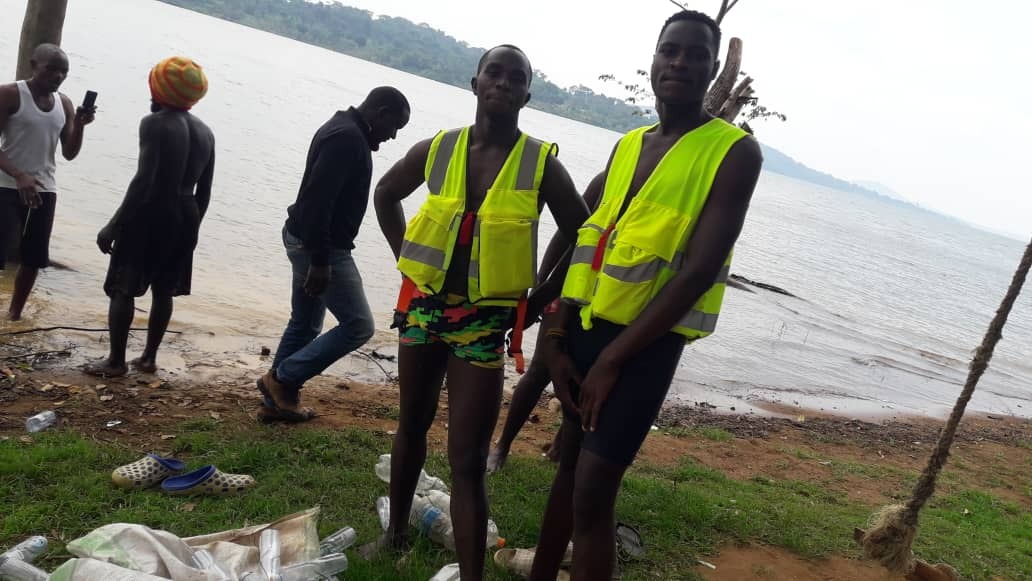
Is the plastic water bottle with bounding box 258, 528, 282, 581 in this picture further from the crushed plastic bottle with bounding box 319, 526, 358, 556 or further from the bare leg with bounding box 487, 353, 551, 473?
the bare leg with bounding box 487, 353, 551, 473

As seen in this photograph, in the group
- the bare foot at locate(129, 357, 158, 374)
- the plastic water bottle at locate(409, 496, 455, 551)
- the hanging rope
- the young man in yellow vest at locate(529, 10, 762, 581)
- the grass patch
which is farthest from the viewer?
the bare foot at locate(129, 357, 158, 374)

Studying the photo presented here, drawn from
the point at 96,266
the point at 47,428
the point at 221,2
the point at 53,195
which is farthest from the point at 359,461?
the point at 221,2

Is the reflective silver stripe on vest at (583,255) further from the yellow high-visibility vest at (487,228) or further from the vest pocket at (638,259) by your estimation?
the yellow high-visibility vest at (487,228)

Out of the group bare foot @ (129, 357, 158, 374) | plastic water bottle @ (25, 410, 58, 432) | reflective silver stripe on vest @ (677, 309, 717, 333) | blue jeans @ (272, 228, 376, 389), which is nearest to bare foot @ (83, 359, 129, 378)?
bare foot @ (129, 357, 158, 374)

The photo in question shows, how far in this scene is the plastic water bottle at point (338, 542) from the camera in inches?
128

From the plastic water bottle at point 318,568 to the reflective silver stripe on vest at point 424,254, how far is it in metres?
1.22

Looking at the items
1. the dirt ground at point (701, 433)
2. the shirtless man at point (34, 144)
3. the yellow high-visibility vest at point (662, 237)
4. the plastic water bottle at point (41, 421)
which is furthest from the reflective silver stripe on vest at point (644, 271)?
the shirtless man at point (34, 144)

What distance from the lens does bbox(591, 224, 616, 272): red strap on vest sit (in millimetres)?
2531

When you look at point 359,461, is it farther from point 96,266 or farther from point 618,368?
point 96,266

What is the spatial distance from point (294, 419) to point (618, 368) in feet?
10.8

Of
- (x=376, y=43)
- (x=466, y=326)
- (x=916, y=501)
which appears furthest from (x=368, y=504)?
(x=376, y=43)

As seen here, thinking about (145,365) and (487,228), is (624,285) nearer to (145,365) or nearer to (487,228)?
(487,228)

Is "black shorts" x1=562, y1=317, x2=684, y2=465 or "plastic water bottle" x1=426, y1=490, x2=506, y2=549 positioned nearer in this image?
"black shorts" x1=562, y1=317, x2=684, y2=465

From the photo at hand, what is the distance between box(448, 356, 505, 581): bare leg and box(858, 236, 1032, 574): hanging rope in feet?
8.32
